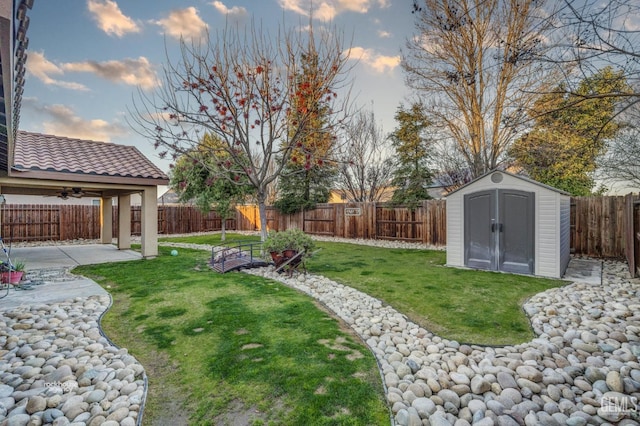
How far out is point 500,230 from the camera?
6836 millimetres

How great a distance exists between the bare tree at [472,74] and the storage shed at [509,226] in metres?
3.60

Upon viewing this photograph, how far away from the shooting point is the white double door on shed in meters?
6.56

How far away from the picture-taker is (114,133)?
34.6 feet

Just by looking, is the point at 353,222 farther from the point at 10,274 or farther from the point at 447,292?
the point at 10,274

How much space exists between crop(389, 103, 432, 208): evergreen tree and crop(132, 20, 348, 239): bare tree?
6449 mm

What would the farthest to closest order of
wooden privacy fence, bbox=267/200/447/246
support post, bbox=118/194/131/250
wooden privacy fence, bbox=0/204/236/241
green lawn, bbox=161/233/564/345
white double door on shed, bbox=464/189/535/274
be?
1. wooden privacy fence, bbox=0/204/236/241
2. wooden privacy fence, bbox=267/200/447/246
3. support post, bbox=118/194/131/250
4. white double door on shed, bbox=464/189/535/274
5. green lawn, bbox=161/233/564/345

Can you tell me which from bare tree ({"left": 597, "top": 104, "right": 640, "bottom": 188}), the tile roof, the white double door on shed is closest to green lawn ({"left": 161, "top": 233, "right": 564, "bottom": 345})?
the white double door on shed

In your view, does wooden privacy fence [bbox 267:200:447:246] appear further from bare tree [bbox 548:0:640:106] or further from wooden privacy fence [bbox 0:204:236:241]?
bare tree [bbox 548:0:640:106]

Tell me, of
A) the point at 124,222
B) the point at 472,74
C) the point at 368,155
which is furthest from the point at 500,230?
the point at 368,155

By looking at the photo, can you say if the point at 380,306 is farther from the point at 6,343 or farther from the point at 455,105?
the point at 455,105

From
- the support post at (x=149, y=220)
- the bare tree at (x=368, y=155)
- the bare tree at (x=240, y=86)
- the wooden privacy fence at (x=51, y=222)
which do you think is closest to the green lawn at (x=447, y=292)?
the bare tree at (x=240, y=86)

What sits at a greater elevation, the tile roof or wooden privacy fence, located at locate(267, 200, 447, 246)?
the tile roof

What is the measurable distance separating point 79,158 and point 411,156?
40.0 feet

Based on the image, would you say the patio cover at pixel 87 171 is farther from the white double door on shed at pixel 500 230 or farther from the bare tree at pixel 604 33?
the white double door on shed at pixel 500 230
